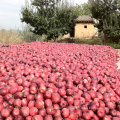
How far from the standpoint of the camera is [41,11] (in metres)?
15.9

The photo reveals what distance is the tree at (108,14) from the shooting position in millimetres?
14445

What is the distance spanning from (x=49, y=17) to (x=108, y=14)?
22.2 feet

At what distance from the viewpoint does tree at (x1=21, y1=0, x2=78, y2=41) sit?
14828mm

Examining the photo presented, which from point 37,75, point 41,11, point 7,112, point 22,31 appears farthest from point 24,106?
point 22,31

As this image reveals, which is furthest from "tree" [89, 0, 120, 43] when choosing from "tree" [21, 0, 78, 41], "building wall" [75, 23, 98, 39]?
"building wall" [75, 23, 98, 39]

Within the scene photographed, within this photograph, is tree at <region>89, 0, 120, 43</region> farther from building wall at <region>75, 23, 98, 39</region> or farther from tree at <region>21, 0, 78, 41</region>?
building wall at <region>75, 23, 98, 39</region>

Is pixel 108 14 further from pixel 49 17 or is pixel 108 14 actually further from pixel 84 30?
pixel 84 30

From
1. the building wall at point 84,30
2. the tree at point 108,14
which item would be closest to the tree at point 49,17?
the tree at point 108,14

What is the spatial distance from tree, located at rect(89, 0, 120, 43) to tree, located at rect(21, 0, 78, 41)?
8.89ft

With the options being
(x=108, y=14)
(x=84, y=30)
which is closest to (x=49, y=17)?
(x=108, y=14)

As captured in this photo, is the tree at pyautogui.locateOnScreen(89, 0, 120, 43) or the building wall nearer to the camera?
the tree at pyautogui.locateOnScreen(89, 0, 120, 43)

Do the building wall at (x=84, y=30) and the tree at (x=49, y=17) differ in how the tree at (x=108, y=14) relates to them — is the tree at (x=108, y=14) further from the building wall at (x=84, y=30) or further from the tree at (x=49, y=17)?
the building wall at (x=84, y=30)

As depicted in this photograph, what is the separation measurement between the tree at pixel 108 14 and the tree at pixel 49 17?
271 centimetres

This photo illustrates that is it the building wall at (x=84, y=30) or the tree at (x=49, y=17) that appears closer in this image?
the tree at (x=49, y=17)
